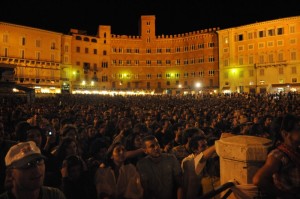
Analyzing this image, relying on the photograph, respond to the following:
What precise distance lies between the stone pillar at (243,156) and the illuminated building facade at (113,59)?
5092 cm

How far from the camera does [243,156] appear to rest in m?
3.27

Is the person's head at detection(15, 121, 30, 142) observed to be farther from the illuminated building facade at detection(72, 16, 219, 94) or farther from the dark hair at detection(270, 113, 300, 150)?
the illuminated building facade at detection(72, 16, 219, 94)

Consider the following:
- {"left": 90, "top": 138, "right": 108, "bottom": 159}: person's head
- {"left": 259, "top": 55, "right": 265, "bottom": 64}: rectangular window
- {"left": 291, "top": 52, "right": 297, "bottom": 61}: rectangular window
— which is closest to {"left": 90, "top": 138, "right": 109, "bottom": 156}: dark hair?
{"left": 90, "top": 138, "right": 108, "bottom": 159}: person's head

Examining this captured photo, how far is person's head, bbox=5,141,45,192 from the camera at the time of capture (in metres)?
2.23

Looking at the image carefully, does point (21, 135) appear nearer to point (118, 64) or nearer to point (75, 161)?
point (75, 161)

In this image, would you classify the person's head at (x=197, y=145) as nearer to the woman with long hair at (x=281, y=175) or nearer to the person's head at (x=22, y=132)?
the woman with long hair at (x=281, y=175)

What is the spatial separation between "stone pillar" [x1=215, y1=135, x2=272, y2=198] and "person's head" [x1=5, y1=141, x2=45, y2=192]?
7.25 ft

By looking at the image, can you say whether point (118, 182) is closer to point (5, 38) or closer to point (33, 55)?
point (5, 38)

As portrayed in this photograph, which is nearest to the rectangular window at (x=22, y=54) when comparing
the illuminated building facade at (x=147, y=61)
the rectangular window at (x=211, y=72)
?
the illuminated building facade at (x=147, y=61)

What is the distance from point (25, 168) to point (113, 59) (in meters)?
→ 63.2

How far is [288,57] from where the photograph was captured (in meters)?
49.4

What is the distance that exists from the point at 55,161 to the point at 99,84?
5861 centimetres

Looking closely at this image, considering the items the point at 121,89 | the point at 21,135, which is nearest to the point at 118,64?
the point at 121,89

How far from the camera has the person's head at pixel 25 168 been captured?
2.23 metres
